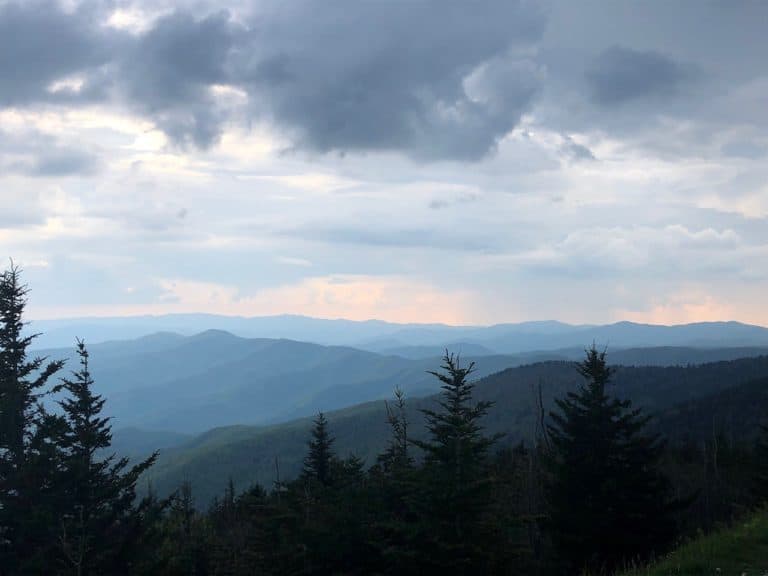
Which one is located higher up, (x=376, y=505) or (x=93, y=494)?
(x=376, y=505)

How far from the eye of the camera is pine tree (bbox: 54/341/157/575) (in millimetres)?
26062

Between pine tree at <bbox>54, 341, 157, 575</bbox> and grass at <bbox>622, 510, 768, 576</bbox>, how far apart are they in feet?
70.9

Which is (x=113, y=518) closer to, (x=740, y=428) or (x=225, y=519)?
(x=225, y=519)

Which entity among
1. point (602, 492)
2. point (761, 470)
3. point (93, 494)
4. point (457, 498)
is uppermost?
point (457, 498)

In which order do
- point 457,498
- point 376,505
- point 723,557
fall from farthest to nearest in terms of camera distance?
point 376,505 < point 457,498 < point 723,557

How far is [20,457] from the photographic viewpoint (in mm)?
25531

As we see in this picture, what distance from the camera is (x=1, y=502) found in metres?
24.6

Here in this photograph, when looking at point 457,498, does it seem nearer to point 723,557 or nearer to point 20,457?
point 723,557

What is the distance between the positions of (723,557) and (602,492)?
1512cm

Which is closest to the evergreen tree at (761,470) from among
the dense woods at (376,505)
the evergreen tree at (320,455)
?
the dense woods at (376,505)

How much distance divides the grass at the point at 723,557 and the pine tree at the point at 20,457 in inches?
863

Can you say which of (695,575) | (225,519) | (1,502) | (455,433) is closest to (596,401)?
(455,433)

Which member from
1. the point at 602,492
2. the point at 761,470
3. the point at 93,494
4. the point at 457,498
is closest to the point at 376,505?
the point at 457,498

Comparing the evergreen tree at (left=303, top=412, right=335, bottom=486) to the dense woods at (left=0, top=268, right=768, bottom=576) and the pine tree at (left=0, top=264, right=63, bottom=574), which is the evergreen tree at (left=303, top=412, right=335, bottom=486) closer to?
the dense woods at (left=0, top=268, right=768, bottom=576)
